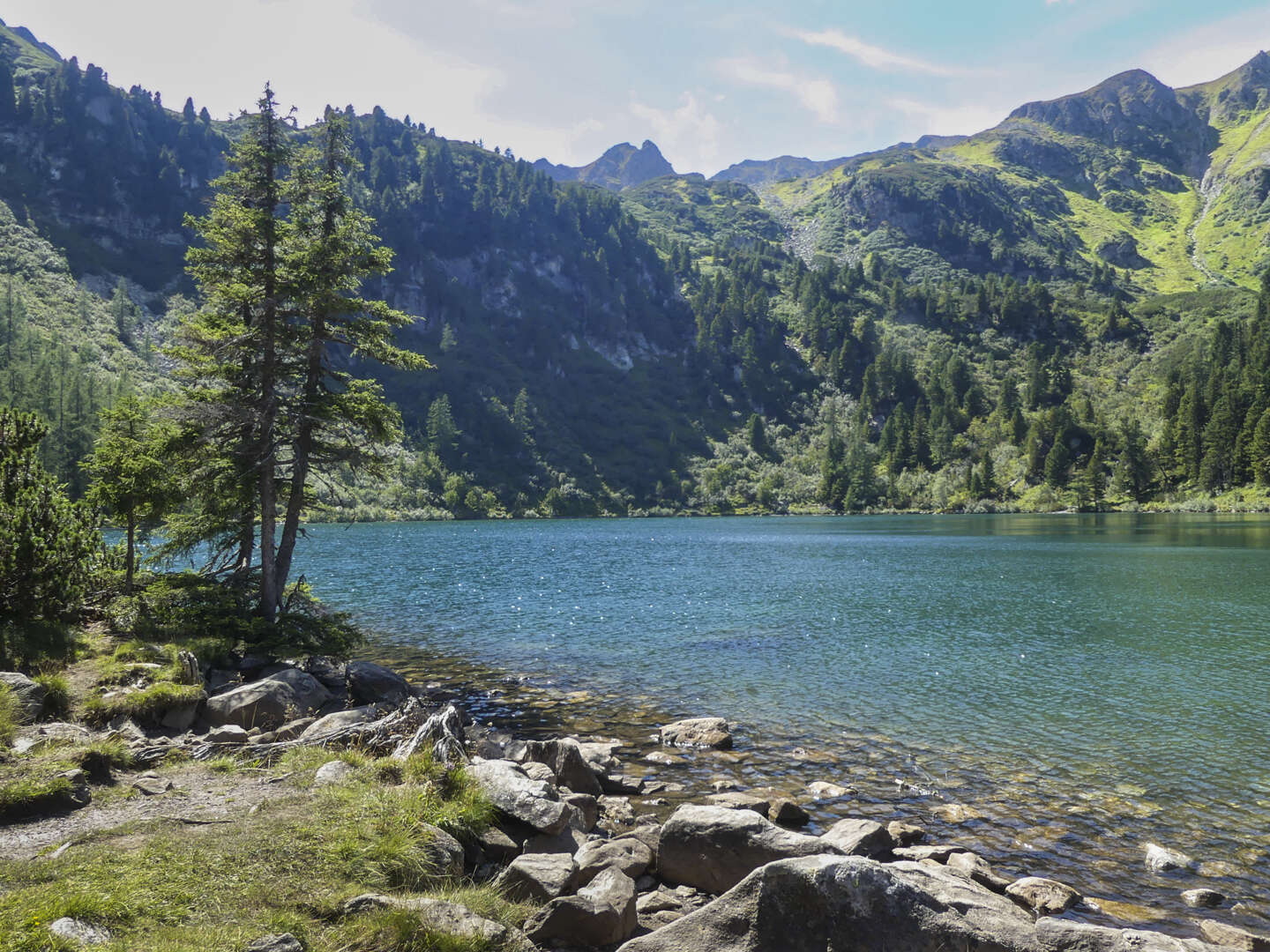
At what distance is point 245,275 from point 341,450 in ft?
26.7

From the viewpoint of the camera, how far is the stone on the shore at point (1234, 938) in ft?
35.7

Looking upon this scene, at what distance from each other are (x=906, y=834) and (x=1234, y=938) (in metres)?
5.16

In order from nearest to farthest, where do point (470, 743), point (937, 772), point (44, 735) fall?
point (44, 735) → point (470, 743) → point (937, 772)

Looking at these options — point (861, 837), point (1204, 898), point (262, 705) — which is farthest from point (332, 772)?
point (1204, 898)

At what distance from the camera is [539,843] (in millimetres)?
11969

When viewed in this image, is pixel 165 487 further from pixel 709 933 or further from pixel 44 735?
pixel 709 933

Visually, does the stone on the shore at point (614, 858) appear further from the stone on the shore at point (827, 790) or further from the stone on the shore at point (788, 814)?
the stone on the shore at point (827, 790)

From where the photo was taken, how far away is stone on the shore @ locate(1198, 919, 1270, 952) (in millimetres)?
10883

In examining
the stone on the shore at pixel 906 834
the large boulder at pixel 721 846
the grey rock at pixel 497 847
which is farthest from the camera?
the stone on the shore at pixel 906 834

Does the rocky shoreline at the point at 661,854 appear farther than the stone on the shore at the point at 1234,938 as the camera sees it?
No

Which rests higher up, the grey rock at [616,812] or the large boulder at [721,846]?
the large boulder at [721,846]

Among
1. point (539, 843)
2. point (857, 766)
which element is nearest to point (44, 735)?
point (539, 843)

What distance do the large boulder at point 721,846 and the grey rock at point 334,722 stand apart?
8320 millimetres

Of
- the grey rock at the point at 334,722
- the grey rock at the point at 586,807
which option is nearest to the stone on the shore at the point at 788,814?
the grey rock at the point at 586,807
